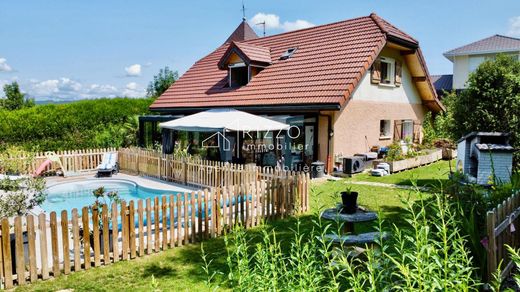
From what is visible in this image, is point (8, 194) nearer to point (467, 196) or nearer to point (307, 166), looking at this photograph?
point (467, 196)

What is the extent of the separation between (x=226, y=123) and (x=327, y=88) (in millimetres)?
5181

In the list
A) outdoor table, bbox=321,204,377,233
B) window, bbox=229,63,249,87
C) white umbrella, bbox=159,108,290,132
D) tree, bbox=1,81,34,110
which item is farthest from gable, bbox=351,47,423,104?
tree, bbox=1,81,34,110

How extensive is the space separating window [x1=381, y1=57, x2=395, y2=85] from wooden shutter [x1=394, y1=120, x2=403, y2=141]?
94.3 inches

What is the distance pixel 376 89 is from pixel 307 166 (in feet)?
19.9

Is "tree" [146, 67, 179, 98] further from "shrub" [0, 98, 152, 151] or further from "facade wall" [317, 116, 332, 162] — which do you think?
"facade wall" [317, 116, 332, 162]

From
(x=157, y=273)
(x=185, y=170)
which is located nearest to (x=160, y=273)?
(x=157, y=273)

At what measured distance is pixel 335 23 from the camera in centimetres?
2158

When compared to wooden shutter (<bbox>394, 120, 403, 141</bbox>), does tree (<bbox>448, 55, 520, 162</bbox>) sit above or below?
above

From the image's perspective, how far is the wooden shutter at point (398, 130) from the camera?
69.3ft

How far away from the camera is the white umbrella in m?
14.4

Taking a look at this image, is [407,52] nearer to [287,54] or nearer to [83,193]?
[287,54]

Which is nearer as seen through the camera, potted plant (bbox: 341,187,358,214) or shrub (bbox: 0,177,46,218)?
potted plant (bbox: 341,187,358,214)

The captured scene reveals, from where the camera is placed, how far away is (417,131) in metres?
23.1

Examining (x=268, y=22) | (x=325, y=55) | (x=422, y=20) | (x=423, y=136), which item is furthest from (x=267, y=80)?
(x=268, y=22)
